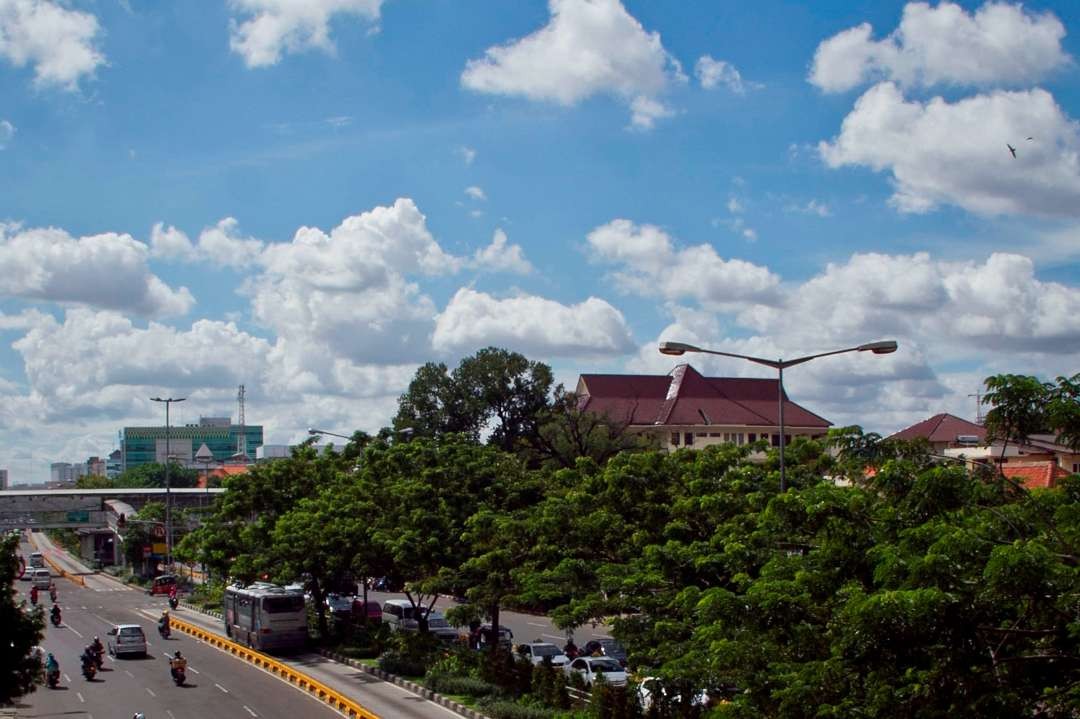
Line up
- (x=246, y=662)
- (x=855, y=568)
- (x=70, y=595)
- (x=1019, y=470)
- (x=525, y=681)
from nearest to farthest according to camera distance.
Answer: (x=855, y=568) < (x=525, y=681) < (x=1019, y=470) < (x=246, y=662) < (x=70, y=595)

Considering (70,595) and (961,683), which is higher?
(961,683)


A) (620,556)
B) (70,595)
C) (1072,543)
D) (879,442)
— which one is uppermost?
(879,442)

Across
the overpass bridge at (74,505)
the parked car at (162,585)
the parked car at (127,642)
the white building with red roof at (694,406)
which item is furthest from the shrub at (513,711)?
the white building with red roof at (694,406)

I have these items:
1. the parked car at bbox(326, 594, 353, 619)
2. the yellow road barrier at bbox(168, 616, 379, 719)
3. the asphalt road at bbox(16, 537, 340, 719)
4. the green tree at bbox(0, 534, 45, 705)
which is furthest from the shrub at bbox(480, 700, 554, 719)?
the parked car at bbox(326, 594, 353, 619)

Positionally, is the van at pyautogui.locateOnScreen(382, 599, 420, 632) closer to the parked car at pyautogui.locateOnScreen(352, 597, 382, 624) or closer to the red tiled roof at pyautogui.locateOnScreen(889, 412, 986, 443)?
the parked car at pyautogui.locateOnScreen(352, 597, 382, 624)

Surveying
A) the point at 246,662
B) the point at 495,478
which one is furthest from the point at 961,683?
the point at 246,662

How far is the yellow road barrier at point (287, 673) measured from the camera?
32138 millimetres

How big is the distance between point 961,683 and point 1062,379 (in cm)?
396

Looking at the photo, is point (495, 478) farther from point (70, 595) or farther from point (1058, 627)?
point (70, 595)

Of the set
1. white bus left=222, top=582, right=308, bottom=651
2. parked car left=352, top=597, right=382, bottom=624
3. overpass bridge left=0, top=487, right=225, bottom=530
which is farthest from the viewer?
overpass bridge left=0, top=487, right=225, bottom=530

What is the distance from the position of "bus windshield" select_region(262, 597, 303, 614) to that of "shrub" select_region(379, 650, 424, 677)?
689 cm

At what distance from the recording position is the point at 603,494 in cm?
2756

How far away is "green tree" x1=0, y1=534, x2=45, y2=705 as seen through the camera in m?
21.0

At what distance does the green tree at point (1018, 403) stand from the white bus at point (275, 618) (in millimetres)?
35994
